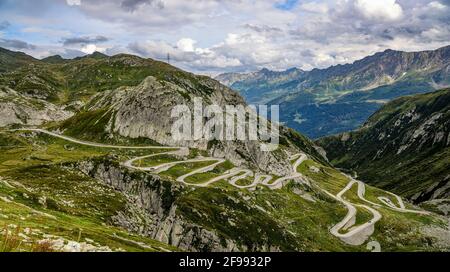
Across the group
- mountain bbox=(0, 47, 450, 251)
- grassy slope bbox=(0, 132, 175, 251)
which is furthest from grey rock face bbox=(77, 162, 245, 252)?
grassy slope bbox=(0, 132, 175, 251)

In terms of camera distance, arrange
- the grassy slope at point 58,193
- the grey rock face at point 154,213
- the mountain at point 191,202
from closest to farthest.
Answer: the grassy slope at point 58,193 < the mountain at point 191,202 < the grey rock face at point 154,213

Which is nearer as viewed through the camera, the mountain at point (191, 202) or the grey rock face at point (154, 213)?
the mountain at point (191, 202)

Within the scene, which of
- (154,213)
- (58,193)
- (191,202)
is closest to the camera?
(58,193)

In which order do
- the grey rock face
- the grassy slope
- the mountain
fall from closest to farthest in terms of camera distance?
the grassy slope
the mountain
the grey rock face

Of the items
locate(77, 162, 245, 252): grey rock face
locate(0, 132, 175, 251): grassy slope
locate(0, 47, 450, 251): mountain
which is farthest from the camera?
locate(77, 162, 245, 252): grey rock face

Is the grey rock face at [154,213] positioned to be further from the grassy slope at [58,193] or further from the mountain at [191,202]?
the grassy slope at [58,193]

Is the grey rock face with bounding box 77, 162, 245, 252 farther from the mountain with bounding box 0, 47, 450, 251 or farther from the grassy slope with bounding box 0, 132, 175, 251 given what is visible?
the grassy slope with bounding box 0, 132, 175, 251

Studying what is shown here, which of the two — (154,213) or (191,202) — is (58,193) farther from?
(191,202)

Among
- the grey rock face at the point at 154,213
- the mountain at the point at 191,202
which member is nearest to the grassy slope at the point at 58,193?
the mountain at the point at 191,202

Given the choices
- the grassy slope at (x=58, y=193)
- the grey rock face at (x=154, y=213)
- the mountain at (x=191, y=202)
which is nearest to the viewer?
the grassy slope at (x=58, y=193)

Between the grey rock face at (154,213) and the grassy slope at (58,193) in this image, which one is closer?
the grassy slope at (58,193)

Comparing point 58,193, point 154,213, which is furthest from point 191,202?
point 58,193

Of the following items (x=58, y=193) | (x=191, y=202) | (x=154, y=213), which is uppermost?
(x=58, y=193)
